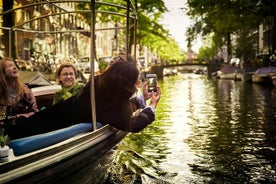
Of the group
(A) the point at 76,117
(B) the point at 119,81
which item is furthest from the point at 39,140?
(B) the point at 119,81

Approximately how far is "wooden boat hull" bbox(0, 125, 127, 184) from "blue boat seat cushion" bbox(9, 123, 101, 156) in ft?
0.24

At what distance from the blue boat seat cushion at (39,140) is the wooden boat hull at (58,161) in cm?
7

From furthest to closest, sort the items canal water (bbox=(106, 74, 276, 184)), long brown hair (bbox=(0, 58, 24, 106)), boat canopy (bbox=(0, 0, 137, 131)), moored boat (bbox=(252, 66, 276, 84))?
1. moored boat (bbox=(252, 66, 276, 84))
2. canal water (bbox=(106, 74, 276, 184))
3. boat canopy (bbox=(0, 0, 137, 131))
4. long brown hair (bbox=(0, 58, 24, 106))

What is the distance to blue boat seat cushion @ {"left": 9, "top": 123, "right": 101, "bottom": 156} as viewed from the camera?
3491 millimetres

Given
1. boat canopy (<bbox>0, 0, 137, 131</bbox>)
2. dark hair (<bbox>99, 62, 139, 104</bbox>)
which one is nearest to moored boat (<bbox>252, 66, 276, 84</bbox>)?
boat canopy (<bbox>0, 0, 137, 131</bbox>)

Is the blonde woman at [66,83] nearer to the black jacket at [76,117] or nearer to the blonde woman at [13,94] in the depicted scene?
the blonde woman at [13,94]

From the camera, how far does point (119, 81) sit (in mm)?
4578

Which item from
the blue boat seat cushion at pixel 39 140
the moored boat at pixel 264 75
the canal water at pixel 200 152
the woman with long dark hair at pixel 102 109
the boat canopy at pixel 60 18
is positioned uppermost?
the boat canopy at pixel 60 18

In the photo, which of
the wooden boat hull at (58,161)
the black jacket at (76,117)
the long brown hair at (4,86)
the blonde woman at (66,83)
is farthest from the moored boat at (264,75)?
the wooden boat hull at (58,161)

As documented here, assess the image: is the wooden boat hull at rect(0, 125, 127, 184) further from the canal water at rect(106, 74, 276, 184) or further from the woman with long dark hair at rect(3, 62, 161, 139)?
the canal water at rect(106, 74, 276, 184)

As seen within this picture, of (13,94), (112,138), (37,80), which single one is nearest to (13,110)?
(13,94)

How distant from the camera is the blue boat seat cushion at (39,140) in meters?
3.49

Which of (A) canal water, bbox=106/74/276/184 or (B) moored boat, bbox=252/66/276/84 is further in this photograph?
(B) moored boat, bbox=252/66/276/84

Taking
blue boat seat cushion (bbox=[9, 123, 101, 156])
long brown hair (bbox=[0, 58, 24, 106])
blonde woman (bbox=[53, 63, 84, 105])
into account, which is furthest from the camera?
blonde woman (bbox=[53, 63, 84, 105])
